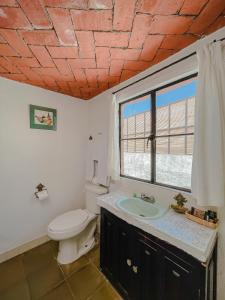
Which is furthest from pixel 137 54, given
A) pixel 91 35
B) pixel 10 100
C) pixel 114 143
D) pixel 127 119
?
pixel 10 100

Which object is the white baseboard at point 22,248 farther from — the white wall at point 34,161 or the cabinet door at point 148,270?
the cabinet door at point 148,270

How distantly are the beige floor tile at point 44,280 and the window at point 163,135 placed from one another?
4.42ft

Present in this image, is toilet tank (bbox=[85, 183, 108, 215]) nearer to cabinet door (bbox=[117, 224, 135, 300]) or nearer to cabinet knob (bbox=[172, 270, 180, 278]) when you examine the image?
cabinet door (bbox=[117, 224, 135, 300])

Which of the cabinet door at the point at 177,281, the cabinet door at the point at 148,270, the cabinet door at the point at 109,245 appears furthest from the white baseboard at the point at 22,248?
the cabinet door at the point at 177,281

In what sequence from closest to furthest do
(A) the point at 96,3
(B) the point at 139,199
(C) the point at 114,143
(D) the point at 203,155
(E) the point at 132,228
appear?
1. (A) the point at 96,3
2. (D) the point at 203,155
3. (E) the point at 132,228
4. (B) the point at 139,199
5. (C) the point at 114,143

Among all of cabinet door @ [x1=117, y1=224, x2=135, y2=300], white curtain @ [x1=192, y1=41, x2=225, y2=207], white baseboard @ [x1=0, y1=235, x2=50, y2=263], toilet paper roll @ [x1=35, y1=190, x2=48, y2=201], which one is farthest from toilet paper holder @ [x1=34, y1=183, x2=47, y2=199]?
white curtain @ [x1=192, y1=41, x2=225, y2=207]

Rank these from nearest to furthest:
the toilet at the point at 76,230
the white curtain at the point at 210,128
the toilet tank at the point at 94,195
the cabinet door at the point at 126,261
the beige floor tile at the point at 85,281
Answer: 1. the white curtain at the point at 210,128
2. the cabinet door at the point at 126,261
3. the beige floor tile at the point at 85,281
4. the toilet at the point at 76,230
5. the toilet tank at the point at 94,195

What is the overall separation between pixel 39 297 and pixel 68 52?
7.40ft

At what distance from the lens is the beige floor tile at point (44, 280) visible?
4.52ft

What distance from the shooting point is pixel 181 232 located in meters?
1.01

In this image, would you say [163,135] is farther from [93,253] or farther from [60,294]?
[60,294]

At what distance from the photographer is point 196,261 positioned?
85cm

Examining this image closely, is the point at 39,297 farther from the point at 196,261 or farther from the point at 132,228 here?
the point at 196,261

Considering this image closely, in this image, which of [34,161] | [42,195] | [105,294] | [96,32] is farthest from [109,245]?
[96,32]
